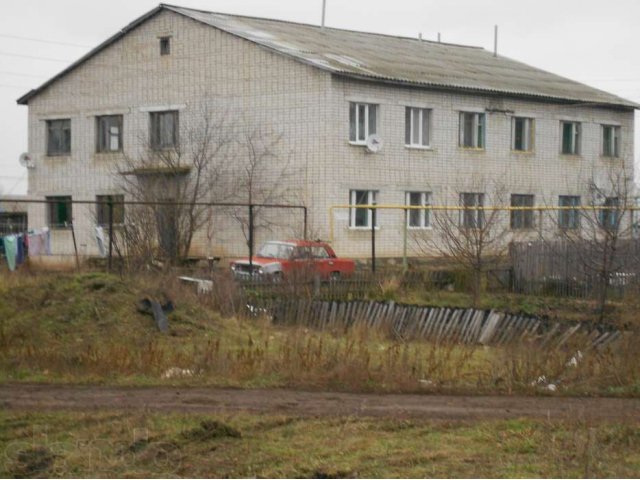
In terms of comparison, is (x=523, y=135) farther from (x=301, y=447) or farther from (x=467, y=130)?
(x=301, y=447)

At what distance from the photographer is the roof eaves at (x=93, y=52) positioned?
40938 millimetres


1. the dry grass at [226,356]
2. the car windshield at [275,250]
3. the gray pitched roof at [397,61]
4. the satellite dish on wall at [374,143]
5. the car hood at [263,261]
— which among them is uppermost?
the gray pitched roof at [397,61]

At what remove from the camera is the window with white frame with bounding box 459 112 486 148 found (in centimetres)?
4066

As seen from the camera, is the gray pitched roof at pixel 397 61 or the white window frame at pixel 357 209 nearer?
the white window frame at pixel 357 209

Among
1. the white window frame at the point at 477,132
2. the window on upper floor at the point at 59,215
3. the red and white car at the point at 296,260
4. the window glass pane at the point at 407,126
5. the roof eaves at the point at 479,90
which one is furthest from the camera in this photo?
the window on upper floor at the point at 59,215

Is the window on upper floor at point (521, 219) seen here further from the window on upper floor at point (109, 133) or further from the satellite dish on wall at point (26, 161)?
the satellite dish on wall at point (26, 161)

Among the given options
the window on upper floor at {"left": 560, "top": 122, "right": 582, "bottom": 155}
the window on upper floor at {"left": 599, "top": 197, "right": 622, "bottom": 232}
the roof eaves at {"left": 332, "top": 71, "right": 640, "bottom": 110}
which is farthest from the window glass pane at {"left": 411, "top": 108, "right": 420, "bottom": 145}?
the window on upper floor at {"left": 599, "top": 197, "right": 622, "bottom": 232}

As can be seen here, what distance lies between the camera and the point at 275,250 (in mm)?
31750

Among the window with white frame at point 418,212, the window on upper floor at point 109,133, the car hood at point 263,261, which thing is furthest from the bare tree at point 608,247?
the window on upper floor at point 109,133

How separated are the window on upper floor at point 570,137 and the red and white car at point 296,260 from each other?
13464 millimetres

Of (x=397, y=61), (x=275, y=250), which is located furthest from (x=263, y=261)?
(x=397, y=61)

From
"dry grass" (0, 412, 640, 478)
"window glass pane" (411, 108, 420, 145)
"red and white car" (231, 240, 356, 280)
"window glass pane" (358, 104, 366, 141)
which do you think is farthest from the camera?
"window glass pane" (411, 108, 420, 145)

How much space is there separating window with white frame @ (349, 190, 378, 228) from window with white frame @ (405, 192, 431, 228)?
142cm

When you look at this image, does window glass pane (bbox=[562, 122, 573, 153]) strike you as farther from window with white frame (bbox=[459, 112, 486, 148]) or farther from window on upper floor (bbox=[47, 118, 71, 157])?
window on upper floor (bbox=[47, 118, 71, 157])
